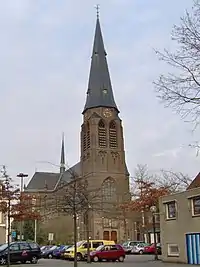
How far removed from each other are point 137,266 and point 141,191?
50.5ft

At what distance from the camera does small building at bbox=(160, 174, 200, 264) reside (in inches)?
1209

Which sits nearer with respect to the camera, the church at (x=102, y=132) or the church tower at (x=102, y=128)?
the church at (x=102, y=132)

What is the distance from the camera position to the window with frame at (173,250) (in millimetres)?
33013

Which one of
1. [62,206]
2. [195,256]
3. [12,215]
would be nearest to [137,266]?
[195,256]

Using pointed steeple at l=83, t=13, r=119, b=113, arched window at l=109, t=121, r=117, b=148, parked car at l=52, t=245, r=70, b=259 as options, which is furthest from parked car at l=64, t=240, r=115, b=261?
pointed steeple at l=83, t=13, r=119, b=113

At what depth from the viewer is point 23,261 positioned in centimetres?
3797

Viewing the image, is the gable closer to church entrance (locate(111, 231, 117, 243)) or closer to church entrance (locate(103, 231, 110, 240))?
church entrance (locate(111, 231, 117, 243))

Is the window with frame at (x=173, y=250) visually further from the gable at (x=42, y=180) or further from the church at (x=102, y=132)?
the gable at (x=42, y=180)

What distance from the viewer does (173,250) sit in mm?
33625

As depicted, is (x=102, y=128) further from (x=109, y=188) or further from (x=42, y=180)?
(x=42, y=180)

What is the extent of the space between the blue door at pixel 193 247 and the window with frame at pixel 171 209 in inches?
113

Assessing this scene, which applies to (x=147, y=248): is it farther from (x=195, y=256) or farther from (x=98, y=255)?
(x=195, y=256)

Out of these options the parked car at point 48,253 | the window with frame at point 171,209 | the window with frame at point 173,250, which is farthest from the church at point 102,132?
the window with frame at point 173,250

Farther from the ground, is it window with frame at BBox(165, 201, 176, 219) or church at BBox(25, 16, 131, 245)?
church at BBox(25, 16, 131, 245)
